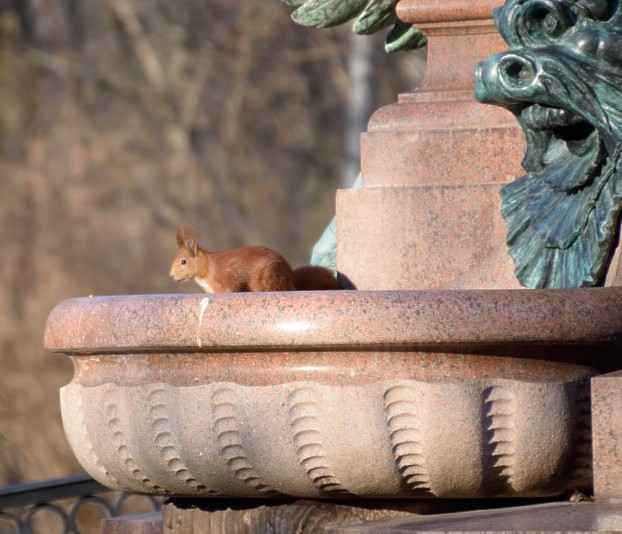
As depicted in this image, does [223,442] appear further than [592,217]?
No

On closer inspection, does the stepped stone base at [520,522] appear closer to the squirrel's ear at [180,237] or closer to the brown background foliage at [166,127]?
the squirrel's ear at [180,237]

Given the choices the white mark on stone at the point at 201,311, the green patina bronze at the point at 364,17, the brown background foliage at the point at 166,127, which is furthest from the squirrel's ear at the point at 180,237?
the brown background foliage at the point at 166,127

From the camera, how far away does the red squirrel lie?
239 inches

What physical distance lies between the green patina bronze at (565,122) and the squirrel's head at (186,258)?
2305 millimetres

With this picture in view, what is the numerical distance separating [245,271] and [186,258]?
1.10 metres

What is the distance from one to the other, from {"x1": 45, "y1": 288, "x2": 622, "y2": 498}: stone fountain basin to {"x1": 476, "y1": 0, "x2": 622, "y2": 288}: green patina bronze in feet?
2.37

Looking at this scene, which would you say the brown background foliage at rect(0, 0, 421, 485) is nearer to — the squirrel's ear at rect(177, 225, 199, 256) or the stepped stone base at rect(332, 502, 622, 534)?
the squirrel's ear at rect(177, 225, 199, 256)

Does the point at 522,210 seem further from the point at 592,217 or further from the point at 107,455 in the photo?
the point at 107,455

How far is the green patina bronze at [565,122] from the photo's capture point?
204 inches

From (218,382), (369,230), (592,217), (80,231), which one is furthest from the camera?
(80,231)

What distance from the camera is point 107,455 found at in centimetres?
479

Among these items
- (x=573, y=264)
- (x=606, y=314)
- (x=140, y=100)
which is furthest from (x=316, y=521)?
(x=140, y=100)

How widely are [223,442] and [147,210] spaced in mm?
13579

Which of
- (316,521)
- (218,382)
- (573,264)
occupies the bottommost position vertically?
(316,521)
